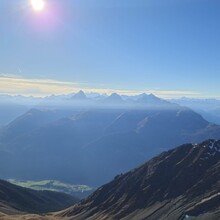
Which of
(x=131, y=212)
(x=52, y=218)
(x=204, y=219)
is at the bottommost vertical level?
(x=52, y=218)

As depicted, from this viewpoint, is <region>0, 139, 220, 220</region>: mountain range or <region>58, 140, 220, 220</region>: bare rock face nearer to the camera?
<region>0, 139, 220, 220</region>: mountain range

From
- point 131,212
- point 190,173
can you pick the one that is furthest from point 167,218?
point 190,173

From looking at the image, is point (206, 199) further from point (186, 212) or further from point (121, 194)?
point (121, 194)

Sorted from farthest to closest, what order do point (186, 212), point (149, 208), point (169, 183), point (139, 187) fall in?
point (139, 187), point (169, 183), point (149, 208), point (186, 212)

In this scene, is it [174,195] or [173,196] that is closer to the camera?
[173,196]

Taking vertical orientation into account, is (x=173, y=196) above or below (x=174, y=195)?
below

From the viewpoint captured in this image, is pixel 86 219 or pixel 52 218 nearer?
pixel 86 219

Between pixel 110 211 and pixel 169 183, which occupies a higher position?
pixel 169 183

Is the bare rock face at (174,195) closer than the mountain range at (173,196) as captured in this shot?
No
